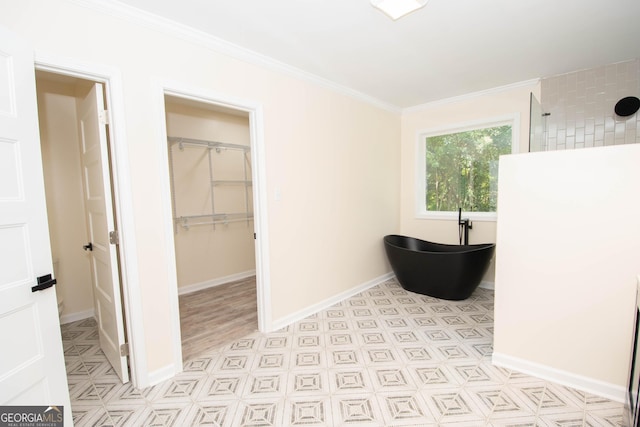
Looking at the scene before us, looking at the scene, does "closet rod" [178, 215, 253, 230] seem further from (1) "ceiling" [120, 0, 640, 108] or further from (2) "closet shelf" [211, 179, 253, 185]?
(1) "ceiling" [120, 0, 640, 108]

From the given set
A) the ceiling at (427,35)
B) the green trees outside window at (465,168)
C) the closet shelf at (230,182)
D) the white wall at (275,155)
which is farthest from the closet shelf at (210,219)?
the green trees outside window at (465,168)

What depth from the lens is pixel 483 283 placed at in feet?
12.0

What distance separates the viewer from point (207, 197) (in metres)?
3.91

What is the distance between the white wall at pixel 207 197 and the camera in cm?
366

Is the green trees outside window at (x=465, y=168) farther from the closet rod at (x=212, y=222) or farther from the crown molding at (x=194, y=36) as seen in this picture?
the closet rod at (x=212, y=222)

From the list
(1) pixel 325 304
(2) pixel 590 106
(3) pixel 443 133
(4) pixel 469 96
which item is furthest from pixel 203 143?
(2) pixel 590 106

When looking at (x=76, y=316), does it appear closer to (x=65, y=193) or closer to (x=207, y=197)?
(x=65, y=193)

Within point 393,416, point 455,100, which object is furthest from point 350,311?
point 455,100

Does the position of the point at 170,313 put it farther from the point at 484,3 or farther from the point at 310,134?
the point at 484,3

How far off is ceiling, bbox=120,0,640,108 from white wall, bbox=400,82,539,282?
0.35 m

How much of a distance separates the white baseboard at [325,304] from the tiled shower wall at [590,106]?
2.44 m

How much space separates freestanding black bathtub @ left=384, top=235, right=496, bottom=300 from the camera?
3014 mm

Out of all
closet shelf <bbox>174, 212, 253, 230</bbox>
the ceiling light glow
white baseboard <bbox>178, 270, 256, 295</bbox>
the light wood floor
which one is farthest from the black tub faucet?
white baseboard <bbox>178, 270, 256, 295</bbox>

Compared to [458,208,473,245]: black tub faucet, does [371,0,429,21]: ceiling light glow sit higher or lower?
higher
